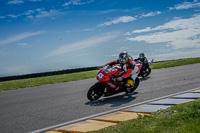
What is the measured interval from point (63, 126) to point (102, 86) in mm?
3230

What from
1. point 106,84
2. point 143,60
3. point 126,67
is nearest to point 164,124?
point 106,84

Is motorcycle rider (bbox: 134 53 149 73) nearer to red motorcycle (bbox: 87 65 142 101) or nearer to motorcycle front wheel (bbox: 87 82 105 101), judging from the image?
red motorcycle (bbox: 87 65 142 101)

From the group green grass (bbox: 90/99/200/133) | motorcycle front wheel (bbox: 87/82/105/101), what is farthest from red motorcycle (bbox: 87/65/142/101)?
green grass (bbox: 90/99/200/133)

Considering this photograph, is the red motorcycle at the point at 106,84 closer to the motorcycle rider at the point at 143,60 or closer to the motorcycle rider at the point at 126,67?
the motorcycle rider at the point at 126,67

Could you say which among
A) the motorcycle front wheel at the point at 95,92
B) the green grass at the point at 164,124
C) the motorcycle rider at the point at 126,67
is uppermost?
the motorcycle rider at the point at 126,67

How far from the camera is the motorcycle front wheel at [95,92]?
8770 mm

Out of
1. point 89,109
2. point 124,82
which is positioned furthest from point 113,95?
point 89,109

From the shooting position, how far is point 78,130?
5301mm

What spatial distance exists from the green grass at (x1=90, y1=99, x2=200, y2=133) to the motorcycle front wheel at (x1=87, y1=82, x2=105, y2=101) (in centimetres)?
349

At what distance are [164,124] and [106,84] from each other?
426 cm

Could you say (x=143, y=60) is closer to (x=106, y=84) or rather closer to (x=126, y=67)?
(x=126, y=67)

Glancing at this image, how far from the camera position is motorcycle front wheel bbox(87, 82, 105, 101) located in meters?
8.77

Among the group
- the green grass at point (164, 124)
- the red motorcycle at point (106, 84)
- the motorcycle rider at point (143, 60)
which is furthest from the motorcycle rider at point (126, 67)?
the motorcycle rider at point (143, 60)

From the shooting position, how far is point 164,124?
4742 mm
